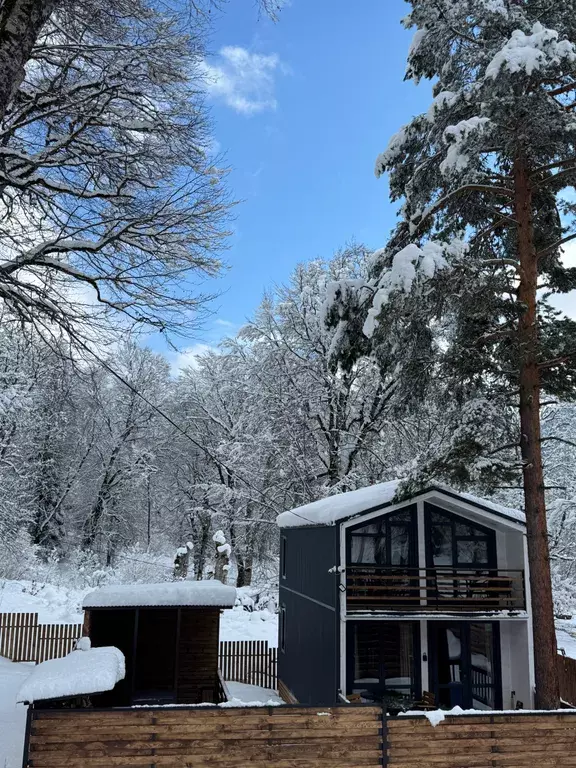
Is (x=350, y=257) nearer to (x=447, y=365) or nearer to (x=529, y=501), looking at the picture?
(x=447, y=365)

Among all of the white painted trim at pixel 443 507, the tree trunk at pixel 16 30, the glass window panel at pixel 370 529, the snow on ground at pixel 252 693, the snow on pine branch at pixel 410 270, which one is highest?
the tree trunk at pixel 16 30

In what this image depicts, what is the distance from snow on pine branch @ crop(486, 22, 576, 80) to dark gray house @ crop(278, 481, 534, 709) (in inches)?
304

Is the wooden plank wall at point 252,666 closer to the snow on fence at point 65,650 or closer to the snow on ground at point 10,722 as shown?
the snow on fence at point 65,650

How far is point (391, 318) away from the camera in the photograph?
9359mm

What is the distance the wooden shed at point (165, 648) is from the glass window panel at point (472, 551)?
513 cm

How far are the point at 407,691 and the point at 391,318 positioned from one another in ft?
27.2

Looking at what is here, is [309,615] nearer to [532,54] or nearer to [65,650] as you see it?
[65,650]

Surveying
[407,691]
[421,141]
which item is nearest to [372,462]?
[407,691]

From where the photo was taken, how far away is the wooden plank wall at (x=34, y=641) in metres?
17.4

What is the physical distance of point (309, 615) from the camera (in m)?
14.0

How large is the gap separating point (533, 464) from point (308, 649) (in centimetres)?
727

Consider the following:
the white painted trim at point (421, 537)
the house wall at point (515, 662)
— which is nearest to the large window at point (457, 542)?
the white painted trim at point (421, 537)

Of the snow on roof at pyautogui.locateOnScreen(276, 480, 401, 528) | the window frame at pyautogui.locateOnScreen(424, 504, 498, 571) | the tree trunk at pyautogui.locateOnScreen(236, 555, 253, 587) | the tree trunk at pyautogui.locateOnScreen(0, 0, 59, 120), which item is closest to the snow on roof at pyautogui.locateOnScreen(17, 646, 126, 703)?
the snow on roof at pyautogui.locateOnScreen(276, 480, 401, 528)

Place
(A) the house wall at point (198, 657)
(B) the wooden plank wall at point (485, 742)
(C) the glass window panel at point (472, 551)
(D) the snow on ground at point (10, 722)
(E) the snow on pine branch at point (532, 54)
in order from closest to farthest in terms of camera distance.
Result: (B) the wooden plank wall at point (485, 742)
(E) the snow on pine branch at point (532, 54)
(D) the snow on ground at point (10, 722)
(C) the glass window panel at point (472, 551)
(A) the house wall at point (198, 657)
